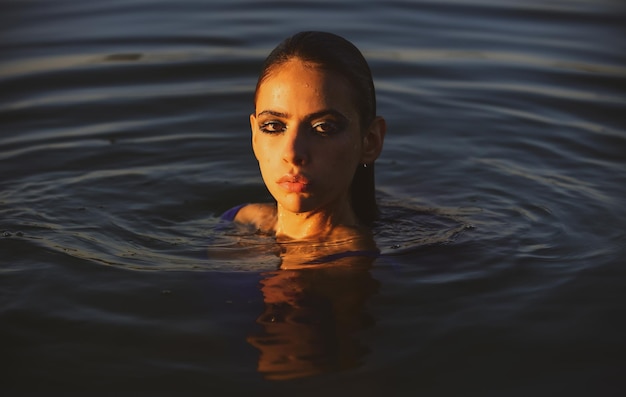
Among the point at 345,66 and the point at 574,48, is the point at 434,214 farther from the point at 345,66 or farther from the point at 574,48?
the point at 574,48

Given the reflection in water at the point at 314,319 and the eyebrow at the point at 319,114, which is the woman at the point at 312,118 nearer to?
the eyebrow at the point at 319,114

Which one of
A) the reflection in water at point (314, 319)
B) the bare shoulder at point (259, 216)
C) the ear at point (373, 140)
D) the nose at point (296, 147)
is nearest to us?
the reflection in water at point (314, 319)

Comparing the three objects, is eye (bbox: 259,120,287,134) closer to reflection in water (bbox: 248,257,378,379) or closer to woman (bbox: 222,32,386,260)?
woman (bbox: 222,32,386,260)

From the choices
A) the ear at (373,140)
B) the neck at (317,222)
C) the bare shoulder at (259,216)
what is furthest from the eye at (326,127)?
the bare shoulder at (259,216)

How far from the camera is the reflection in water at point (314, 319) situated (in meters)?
4.43

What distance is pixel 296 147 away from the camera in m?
5.05

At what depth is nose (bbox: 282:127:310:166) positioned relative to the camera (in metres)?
5.04

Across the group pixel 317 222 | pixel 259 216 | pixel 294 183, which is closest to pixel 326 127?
pixel 294 183

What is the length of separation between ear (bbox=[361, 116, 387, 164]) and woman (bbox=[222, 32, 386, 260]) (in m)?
0.02

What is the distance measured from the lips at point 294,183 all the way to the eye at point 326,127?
0.24 metres

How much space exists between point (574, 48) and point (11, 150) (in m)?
5.52

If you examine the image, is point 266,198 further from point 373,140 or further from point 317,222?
point 373,140

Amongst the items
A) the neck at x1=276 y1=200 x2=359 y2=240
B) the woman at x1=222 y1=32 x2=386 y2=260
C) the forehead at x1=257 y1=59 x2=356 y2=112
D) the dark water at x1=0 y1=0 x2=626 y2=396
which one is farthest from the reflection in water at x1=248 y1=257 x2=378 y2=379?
the forehead at x1=257 y1=59 x2=356 y2=112

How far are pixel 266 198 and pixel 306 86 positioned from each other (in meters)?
2.00
